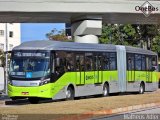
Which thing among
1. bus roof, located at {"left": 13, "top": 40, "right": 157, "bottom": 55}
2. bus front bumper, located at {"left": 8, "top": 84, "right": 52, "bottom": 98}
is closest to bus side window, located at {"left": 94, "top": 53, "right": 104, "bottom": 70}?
bus roof, located at {"left": 13, "top": 40, "right": 157, "bottom": 55}

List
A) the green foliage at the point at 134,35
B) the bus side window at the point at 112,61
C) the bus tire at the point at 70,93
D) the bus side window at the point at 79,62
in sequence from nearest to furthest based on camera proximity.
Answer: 1. the bus tire at the point at 70,93
2. the bus side window at the point at 79,62
3. the bus side window at the point at 112,61
4. the green foliage at the point at 134,35

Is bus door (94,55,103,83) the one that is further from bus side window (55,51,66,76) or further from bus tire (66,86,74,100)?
bus side window (55,51,66,76)

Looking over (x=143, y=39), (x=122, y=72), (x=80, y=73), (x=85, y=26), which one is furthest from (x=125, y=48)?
(x=143, y=39)

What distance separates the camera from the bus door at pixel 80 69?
88.8 feet

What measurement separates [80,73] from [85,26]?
26.9 feet

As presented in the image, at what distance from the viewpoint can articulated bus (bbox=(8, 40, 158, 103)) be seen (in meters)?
24.5

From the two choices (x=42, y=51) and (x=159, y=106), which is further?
(x=42, y=51)

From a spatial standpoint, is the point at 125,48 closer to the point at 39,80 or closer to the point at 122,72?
the point at 122,72

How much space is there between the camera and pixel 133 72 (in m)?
33.1

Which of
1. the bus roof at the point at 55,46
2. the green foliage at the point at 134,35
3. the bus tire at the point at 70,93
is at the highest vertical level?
the green foliage at the point at 134,35

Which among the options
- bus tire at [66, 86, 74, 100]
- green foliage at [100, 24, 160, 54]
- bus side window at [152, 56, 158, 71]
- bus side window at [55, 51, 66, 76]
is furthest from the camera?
green foliage at [100, 24, 160, 54]

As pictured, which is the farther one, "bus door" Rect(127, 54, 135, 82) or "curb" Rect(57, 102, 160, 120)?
"bus door" Rect(127, 54, 135, 82)

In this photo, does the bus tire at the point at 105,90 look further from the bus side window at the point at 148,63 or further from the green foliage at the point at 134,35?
the green foliage at the point at 134,35

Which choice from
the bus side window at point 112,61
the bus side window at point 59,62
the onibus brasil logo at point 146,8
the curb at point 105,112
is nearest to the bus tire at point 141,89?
the bus side window at point 112,61
